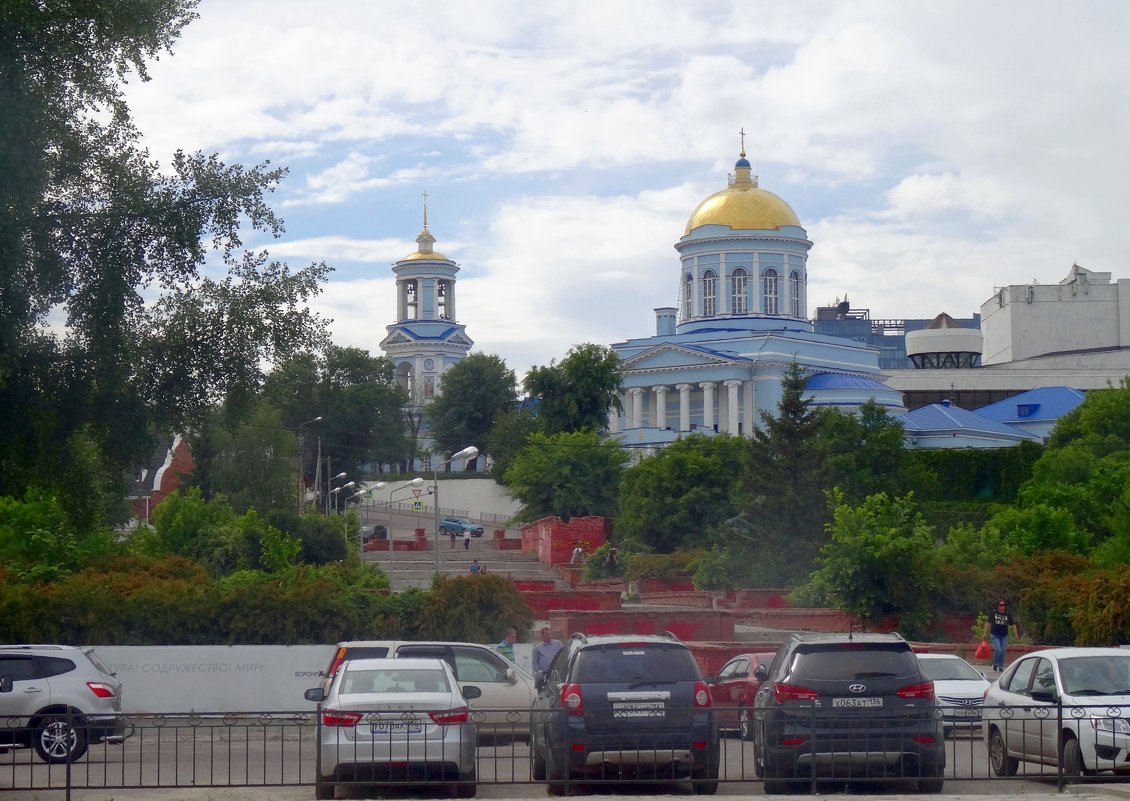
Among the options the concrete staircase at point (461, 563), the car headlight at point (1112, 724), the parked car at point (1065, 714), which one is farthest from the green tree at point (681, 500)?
the car headlight at point (1112, 724)

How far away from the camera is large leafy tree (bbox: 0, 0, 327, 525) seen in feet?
56.9

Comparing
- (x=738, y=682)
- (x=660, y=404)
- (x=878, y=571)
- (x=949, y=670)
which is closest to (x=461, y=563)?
(x=878, y=571)

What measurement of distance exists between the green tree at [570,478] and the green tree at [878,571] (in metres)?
32.0

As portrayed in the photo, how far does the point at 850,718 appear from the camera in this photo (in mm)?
13742

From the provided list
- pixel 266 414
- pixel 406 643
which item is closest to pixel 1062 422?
pixel 266 414

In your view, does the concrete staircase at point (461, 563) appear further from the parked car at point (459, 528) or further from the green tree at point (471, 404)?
the green tree at point (471, 404)

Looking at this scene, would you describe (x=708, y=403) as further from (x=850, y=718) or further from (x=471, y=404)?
(x=850, y=718)

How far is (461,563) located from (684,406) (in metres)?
32.7

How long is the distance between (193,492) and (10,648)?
30.4m

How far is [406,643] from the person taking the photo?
2072 centimetres

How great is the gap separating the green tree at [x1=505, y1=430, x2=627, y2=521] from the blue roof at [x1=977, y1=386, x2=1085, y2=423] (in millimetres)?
31886

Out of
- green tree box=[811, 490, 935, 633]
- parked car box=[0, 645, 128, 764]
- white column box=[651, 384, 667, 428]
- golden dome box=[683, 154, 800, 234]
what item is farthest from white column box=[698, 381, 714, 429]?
parked car box=[0, 645, 128, 764]

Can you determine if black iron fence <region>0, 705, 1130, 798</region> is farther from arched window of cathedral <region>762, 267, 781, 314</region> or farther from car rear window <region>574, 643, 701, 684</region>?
arched window of cathedral <region>762, 267, 781, 314</region>

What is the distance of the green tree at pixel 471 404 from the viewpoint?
9494 cm
